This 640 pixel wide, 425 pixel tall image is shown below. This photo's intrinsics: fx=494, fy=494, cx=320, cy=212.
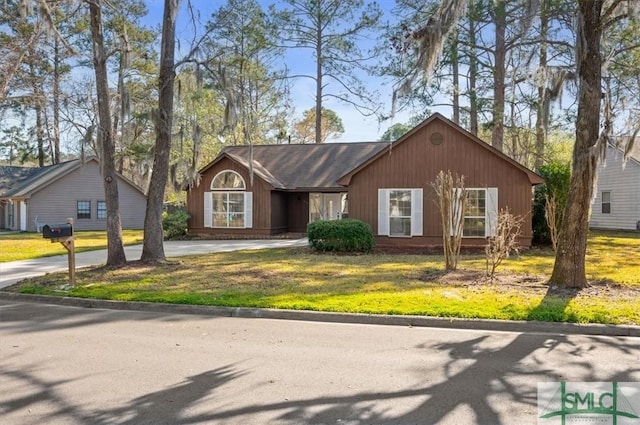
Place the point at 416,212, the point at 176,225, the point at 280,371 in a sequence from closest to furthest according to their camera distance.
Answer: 1. the point at 280,371
2. the point at 416,212
3. the point at 176,225

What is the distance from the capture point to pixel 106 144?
11.8 meters

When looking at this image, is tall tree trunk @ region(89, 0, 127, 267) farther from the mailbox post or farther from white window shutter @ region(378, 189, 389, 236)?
white window shutter @ region(378, 189, 389, 236)

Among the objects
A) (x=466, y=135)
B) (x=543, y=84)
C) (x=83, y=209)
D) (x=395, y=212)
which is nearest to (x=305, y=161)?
(x=395, y=212)

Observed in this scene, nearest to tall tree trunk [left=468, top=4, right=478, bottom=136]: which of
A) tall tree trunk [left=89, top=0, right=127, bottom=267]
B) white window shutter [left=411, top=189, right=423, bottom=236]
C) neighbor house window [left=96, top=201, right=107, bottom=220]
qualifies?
white window shutter [left=411, top=189, right=423, bottom=236]

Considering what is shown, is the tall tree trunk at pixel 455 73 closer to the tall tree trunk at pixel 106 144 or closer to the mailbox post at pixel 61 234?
the tall tree trunk at pixel 106 144

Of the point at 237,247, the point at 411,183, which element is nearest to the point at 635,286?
the point at 411,183

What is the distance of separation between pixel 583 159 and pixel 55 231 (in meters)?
9.63

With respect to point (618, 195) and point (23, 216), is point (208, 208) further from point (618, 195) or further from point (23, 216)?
point (618, 195)

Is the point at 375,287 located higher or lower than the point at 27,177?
lower

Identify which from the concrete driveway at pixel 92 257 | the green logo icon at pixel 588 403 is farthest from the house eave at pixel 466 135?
the green logo icon at pixel 588 403

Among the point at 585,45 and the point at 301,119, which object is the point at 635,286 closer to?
the point at 585,45

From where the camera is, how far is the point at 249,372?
487cm

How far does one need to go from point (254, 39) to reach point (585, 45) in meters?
17.4

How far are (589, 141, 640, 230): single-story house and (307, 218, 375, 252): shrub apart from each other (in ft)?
46.1
